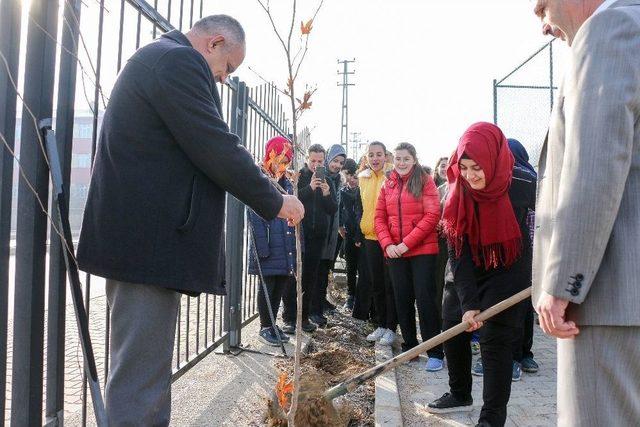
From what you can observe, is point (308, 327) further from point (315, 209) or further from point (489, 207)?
point (489, 207)

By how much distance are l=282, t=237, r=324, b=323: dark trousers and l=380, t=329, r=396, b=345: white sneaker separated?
31.8 inches

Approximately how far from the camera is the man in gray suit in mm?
1472

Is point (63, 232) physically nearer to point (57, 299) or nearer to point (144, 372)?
point (57, 299)


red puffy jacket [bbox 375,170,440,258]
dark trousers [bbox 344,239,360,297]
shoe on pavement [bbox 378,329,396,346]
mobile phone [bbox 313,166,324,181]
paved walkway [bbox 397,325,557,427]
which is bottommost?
paved walkway [bbox 397,325,557,427]

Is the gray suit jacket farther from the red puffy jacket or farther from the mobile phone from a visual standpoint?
the mobile phone

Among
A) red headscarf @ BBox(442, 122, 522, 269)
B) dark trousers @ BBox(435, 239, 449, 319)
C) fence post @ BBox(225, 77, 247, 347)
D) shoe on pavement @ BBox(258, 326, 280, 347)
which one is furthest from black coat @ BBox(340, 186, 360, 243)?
red headscarf @ BBox(442, 122, 522, 269)

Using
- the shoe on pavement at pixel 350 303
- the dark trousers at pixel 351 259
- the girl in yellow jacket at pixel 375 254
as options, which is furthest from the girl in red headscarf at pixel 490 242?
the shoe on pavement at pixel 350 303

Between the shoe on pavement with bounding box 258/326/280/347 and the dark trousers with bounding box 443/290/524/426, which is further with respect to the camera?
the shoe on pavement with bounding box 258/326/280/347

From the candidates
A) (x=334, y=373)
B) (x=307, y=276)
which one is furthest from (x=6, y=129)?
(x=307, y=276)

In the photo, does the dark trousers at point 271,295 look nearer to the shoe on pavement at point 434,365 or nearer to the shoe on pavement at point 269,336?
the shoe on pavement at point 269,336

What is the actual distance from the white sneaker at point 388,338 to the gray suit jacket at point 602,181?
137 inches

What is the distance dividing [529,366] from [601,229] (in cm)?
333

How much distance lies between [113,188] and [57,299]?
0.63 meters

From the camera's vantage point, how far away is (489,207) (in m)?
3.12
